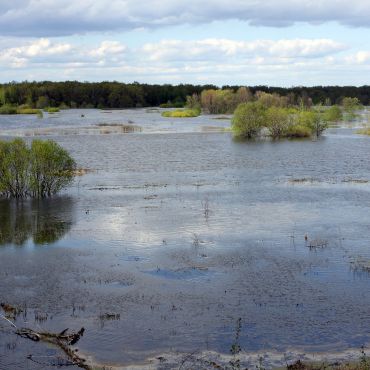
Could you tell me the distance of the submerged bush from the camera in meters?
28.7

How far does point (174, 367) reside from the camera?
11.7 m

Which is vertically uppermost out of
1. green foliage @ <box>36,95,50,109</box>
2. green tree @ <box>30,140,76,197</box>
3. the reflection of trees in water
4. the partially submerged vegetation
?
green foliage @ <box>36,95,50,109</box>

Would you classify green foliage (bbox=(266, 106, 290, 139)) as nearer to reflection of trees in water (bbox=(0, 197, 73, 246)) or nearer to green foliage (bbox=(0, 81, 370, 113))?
reflection of trees in water (bbox=(0, 197, 73, 246))

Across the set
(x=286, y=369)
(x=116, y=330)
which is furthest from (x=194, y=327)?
(x=286, y=369)

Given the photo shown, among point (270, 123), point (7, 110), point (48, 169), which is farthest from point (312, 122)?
point (7, 110)

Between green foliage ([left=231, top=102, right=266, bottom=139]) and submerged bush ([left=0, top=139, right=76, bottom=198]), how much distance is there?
36.4m

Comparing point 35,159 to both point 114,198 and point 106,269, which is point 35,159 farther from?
point 106,269

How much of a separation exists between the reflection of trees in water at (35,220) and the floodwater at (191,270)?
0.07 meters

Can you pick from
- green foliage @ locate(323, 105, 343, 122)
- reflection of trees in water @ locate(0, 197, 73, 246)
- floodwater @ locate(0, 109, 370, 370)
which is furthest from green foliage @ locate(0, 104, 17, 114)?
Answer: reflection of trees in water @ locate(0, 197, 73, 246)

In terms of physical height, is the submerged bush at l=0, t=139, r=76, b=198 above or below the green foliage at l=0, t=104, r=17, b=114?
below

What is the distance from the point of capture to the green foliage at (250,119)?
6378cm

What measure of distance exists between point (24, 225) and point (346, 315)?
13.6m

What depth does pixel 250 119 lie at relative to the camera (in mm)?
64125

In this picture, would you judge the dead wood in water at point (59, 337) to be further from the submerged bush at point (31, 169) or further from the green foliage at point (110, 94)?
the green foliage at point (110, 94)
